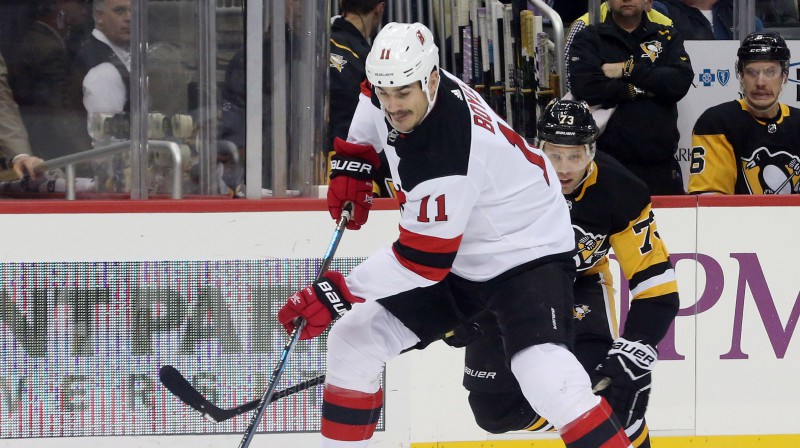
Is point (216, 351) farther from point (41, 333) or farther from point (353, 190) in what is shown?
point (353, 190)

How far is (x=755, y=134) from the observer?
4285 millimetres

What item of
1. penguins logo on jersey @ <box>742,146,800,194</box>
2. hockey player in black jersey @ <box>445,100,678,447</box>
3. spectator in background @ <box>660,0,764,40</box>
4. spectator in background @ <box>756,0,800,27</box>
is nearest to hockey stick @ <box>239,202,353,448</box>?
hockey player in black jersey @ <box>445,100,678,447</box>

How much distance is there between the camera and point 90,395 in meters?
3.75

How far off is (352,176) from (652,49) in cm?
153

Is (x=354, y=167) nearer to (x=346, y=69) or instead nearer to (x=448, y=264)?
(x=448, y=264)

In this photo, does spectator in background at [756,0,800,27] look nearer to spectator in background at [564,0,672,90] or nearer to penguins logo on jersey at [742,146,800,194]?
spectator in background at [564,0,672,90]

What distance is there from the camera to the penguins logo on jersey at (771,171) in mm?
4262

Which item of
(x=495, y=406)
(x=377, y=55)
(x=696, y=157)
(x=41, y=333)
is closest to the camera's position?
(x=377, y=55)

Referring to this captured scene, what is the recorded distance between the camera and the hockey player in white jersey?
284 centimetres

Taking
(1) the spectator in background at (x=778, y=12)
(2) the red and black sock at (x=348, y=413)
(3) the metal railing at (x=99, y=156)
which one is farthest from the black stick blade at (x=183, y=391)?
(1) the spectator in background at (x=778, y=12)

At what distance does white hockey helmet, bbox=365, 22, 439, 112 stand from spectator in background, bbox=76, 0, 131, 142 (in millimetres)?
1288

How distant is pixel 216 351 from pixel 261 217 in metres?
0.43

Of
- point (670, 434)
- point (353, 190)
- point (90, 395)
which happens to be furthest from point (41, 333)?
point (670, 434)

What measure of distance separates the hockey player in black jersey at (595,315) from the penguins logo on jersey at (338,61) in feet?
3.57
